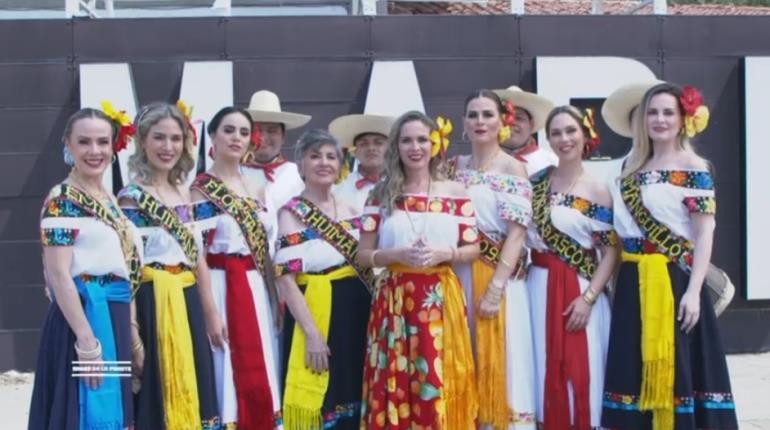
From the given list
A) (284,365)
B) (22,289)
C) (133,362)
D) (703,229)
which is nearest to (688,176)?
(703,229)

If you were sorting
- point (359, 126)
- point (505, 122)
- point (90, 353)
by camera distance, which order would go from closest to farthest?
point (90, 353)
point (505, 122)
point (359, 126)

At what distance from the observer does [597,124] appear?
7391 mm

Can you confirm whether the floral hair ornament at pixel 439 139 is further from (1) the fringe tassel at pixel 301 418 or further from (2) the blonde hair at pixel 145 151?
(1) the fringe tassel at pixel 301 418

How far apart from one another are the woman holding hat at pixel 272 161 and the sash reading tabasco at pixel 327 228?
68 centimetres

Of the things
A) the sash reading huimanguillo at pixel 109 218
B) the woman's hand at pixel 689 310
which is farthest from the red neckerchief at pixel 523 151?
the sash reading huimanguillo at pixel 109 218

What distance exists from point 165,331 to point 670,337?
196 centimetres

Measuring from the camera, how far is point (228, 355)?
4199 millimetres

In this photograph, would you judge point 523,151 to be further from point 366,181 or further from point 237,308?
point 237,308

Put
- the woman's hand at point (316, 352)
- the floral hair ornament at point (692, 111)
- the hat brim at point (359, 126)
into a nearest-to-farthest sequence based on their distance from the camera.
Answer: the floral hair ornament at point (692, 111)
the woman's hand at point (316, 352)
the hat brim at point (359, 126)

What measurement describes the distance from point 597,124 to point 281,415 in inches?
157

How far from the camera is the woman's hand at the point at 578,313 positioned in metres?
4.16

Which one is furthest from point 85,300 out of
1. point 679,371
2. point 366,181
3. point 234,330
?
point 679,371

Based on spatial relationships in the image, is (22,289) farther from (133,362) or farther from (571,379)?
(571,379)

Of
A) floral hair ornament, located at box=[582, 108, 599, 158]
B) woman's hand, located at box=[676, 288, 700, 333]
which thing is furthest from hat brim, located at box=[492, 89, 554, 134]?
woman's hand, located at box=[676, 288, 700, 333]
